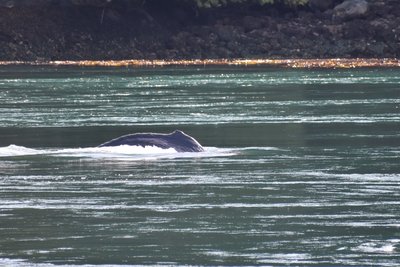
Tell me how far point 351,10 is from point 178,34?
480 inches

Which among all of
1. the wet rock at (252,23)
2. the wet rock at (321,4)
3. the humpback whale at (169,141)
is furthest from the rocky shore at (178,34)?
the humpback whale at (169,141)

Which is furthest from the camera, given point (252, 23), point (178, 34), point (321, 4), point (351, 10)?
point (321, 4)

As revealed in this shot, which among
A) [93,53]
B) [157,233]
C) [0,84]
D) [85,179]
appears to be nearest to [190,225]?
[157,233]

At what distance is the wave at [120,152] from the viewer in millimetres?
32656

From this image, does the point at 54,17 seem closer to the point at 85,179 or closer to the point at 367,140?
the point at 367,140

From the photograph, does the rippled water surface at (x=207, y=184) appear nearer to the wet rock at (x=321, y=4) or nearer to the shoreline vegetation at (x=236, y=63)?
the shoreline vegetation at (x=236, y=63)

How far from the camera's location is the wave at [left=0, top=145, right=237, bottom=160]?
107 ft

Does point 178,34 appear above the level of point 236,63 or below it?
above

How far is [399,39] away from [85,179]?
241ft

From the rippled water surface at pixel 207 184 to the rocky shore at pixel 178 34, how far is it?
4621cm

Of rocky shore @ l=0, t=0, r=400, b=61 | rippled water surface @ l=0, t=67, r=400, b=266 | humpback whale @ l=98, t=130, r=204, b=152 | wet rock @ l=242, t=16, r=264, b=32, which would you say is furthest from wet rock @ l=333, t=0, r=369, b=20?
humpback whale @ l=98, t=130, r=204, b=152

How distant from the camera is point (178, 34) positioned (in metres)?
101

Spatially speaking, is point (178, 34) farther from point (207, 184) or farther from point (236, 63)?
point (207, 184)

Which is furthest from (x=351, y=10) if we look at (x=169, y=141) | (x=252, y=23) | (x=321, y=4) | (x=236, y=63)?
(x=169, y=141)
